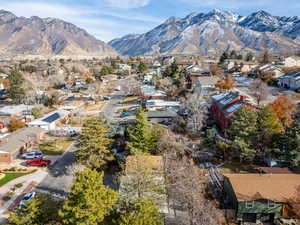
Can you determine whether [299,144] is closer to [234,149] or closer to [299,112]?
[234,149]

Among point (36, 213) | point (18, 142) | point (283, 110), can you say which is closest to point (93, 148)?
point (36, 213)

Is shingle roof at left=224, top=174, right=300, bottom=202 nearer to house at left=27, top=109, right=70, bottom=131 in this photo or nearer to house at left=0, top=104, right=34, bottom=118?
house at left=27, top=109, right=70, bottom=131

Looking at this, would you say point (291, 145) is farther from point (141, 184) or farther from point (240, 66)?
point (240, 66)

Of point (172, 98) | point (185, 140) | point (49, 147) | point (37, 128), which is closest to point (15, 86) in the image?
point (37, 128)

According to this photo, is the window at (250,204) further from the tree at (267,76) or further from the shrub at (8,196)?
the tree at (267,76)

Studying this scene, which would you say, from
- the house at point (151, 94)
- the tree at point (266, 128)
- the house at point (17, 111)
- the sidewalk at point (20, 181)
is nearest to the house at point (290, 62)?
the house at point (151, 94)

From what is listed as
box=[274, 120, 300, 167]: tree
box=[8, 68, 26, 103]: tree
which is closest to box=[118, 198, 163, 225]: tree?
box=[274, 120, 300, 167]: tree
